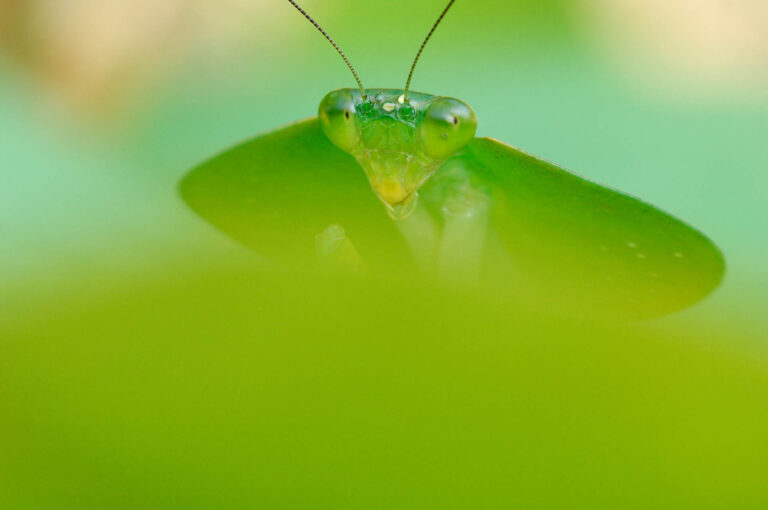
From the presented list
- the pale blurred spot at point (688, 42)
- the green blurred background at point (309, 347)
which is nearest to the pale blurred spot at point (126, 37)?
the green blurred background at point (309, 347)

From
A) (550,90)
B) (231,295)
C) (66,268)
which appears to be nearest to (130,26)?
(550,90)

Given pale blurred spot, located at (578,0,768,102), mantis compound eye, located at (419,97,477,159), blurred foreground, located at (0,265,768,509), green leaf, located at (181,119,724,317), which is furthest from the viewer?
pale blurred spot, located at (578,0,768,102)

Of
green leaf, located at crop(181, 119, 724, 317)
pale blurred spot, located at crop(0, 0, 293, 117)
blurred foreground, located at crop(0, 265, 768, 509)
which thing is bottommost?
blurred foreground, located at crop(0, 265, 768, 509)

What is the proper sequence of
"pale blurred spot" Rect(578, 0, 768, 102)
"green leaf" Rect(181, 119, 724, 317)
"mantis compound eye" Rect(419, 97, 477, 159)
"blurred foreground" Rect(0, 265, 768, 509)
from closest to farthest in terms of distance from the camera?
"blurred foreground" Rect(0, 265, 768, 509) → "green leaf" Rect(181, 119, 724, 317) → "mantis compound eye" Rect(419, 97, 477, 159) → "pale blurred spot" Rect(578, 0, 768, 102)

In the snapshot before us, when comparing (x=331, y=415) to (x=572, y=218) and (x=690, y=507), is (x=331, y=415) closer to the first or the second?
(x=690, y=507)

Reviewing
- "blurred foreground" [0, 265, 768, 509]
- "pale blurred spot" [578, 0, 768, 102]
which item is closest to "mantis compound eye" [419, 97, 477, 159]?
"pale blurred spot" [578, 0, 768, 102]

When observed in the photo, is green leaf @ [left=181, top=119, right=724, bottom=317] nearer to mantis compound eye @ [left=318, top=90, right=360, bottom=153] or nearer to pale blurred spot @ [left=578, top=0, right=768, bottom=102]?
mantis compound eye @ [left=318, top=90, right=360, bottom=153]

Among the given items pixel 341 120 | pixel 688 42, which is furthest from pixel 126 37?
pixel 688 42
